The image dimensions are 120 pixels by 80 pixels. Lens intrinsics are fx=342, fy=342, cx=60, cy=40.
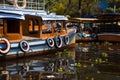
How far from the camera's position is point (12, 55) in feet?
86.4

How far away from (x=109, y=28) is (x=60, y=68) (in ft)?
84.4

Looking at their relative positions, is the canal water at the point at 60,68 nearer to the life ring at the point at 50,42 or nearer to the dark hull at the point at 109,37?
the life ring at the point at 50,42

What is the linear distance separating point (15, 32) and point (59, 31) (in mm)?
8484

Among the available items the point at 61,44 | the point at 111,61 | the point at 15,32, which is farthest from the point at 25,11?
the point at 111,61

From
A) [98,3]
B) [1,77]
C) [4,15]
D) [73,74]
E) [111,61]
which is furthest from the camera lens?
[98,3]

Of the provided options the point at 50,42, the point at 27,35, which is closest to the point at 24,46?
the point at 27,35

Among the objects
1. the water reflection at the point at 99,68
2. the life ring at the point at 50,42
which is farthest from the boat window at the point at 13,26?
the water reflection at the point at 99,68

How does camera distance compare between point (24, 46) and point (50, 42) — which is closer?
point (24, 46)

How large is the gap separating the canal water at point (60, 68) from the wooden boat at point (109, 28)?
14911 mm

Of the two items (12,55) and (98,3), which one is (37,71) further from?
(98,3)

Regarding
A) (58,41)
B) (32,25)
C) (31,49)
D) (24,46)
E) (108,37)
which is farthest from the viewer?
(108,37)

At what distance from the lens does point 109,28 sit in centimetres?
4841

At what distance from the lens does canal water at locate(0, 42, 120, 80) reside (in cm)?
2089

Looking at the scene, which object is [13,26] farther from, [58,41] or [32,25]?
[58,41]
